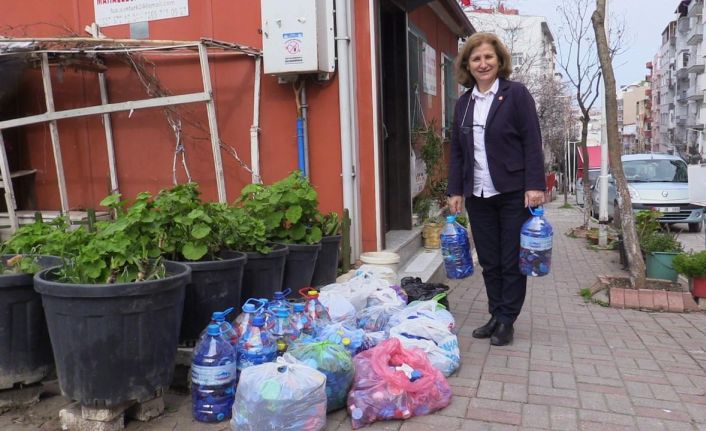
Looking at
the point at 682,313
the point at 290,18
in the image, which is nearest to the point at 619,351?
the point at 682,313

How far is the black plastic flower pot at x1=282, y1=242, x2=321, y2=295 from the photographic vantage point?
4.18m

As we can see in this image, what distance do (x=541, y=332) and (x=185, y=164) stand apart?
12.0 feet

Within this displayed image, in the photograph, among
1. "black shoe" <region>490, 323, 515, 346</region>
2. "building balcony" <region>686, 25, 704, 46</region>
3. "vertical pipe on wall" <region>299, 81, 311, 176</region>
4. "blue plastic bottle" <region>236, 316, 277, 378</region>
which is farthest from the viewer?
"building balcony" <region>686, 25, 704, 46</region>

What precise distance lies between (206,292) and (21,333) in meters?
0.93

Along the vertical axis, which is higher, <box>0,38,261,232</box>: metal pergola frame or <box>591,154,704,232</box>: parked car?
<box>0,38,261,232</box>: metal pergola frame

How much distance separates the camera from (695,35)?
54656 millimetres

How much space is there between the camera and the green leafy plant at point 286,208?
13.5 feet

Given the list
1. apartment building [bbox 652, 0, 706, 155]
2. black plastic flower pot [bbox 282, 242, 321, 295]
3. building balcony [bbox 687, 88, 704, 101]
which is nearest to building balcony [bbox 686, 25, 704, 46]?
apartment building [bbox 652, 0, 706, 155]

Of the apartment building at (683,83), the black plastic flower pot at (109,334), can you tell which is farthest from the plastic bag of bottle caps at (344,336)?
the apartment building at (683,83)

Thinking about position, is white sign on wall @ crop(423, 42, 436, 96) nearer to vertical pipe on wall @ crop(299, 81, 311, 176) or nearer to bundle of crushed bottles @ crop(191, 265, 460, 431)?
vertical pipe on wall @ crop(299, 81, 311, 176)

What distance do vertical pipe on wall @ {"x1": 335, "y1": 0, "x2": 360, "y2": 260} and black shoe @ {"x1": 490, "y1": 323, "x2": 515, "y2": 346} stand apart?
187cm

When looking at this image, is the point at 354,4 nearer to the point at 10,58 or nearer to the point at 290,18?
the point at 290,18

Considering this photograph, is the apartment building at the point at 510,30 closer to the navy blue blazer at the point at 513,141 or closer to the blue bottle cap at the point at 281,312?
the navy blue blazer at the point at 513,141

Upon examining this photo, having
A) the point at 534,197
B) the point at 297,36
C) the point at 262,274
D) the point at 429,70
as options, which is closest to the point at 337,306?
the point at 262,274
